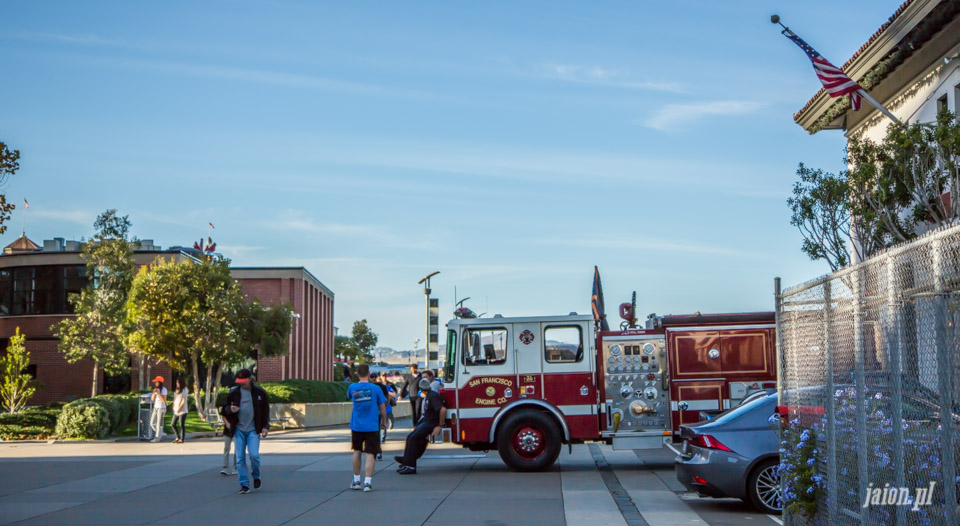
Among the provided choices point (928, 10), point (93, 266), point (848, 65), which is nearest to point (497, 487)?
point (928, 10)

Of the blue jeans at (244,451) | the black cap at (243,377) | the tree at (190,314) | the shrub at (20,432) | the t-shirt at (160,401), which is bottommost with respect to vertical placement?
the shrub at (20,432)

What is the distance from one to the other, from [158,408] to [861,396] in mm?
21969

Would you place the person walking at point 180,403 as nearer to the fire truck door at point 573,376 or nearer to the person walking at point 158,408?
the person walking at point 158,408

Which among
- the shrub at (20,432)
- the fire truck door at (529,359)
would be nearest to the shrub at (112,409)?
the shrub at (20,432)

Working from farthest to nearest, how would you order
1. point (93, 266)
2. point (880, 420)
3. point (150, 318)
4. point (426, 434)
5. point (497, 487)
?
point (93, 266) < point (150, 318) < point (426, 434) < point (497, 487) < point (880, 420)

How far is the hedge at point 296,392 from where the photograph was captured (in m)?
35.9

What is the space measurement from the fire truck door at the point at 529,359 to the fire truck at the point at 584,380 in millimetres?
18

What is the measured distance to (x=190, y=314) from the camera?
1181 inches

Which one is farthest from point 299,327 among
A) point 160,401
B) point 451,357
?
point 451,357

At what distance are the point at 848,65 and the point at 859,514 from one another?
1930 cm

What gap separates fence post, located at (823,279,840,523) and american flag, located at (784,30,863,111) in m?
13.2

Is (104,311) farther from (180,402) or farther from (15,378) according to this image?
(180,402)

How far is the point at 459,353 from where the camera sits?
17.6 m

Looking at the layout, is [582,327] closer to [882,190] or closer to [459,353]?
[459,353]
